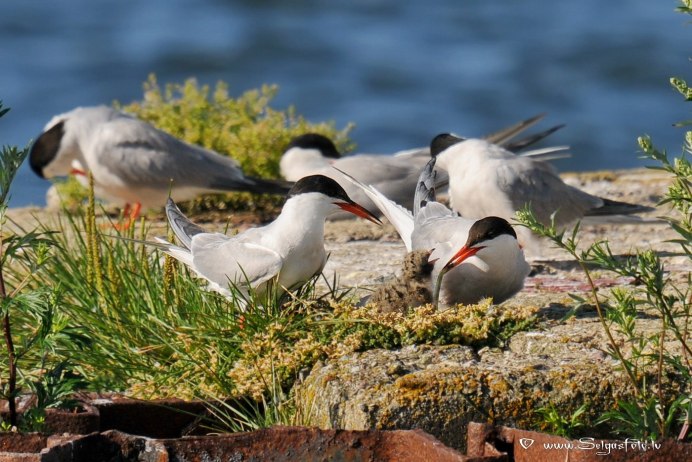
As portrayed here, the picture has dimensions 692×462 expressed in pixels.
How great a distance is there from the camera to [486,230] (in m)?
3.94

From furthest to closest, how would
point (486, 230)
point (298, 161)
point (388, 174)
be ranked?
1. point (298, 161)
2. point (388, 174)
3. point (486, 230)

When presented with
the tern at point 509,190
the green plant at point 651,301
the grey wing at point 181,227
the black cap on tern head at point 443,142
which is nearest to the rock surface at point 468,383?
the green plant at point 651,301

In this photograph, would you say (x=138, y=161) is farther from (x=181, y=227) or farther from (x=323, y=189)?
(x=323, y=189)

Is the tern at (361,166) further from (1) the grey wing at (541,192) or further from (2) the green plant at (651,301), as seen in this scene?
(2) the green plant at (651,301)

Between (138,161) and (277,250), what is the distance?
3.53 meters

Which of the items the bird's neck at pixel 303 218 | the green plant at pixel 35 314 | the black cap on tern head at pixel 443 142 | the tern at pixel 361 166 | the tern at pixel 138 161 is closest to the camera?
the green plant at pixel 35 314

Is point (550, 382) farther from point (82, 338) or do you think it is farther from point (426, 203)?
point (426, 203)

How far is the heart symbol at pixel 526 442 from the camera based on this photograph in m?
2.51

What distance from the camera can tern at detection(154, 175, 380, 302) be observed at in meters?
3.79

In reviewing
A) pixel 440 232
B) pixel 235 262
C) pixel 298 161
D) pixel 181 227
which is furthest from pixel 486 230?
pixel 298 161

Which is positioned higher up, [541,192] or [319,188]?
[541,192]

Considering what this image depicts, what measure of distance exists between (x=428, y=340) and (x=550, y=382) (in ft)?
1.44

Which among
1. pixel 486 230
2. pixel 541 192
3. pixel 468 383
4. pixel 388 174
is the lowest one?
pixel 468 383

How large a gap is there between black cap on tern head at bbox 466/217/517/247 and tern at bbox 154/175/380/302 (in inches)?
16.1
